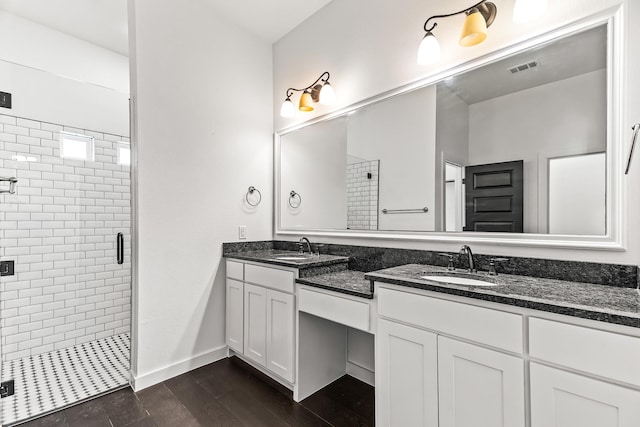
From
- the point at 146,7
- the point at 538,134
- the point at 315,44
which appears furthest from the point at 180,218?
the point at 538,134

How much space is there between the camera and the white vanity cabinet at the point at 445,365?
1.11 meters

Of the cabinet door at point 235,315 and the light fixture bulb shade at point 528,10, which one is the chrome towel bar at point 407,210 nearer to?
the light fixture bulb shade at point 528,10

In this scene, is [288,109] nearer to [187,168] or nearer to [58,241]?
[187,168]

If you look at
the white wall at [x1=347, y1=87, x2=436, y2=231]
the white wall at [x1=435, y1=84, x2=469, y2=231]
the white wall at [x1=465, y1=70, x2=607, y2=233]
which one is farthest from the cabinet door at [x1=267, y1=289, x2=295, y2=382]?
the white wall at [x1=465, y1=70, x2=607, y2=233]

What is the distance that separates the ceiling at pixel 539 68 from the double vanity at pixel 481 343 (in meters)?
0.95

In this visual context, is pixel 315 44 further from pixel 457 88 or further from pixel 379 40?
pixel 457 88

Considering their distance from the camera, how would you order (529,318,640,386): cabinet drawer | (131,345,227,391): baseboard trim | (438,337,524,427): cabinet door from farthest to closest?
(131,345,227,391): baseboard trim, (438,337,524,427): cabinet door, (529,318,640,386): cabinet drawer

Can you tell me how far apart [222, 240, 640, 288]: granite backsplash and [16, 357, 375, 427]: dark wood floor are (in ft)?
2.92

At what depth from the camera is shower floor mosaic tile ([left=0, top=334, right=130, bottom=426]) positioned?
1.92 metres

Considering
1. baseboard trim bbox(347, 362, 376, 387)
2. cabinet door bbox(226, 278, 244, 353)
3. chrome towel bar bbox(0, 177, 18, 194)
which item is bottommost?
baseboard trim bbox(347, 362, 376, 387)

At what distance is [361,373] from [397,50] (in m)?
2.33

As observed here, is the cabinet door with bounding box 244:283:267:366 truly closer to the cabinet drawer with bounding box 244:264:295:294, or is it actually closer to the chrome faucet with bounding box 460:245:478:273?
the cabinet drawer with bounding box 244:264:295:294

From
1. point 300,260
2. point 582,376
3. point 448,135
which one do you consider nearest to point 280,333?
point 300,260

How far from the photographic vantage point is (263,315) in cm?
221
